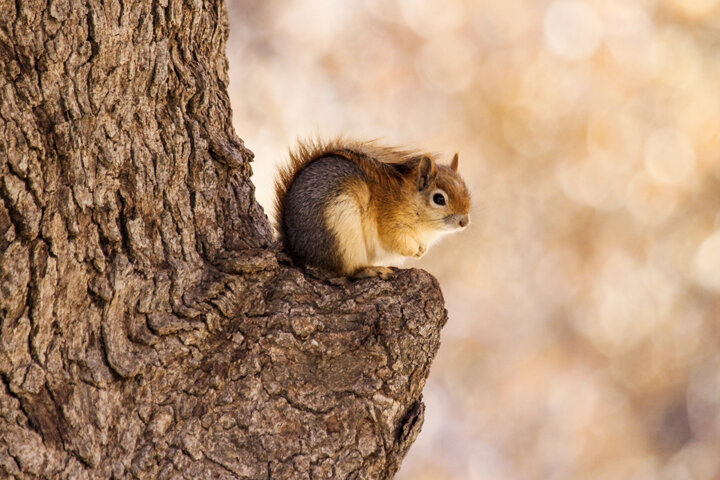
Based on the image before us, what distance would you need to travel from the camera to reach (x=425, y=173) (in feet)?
10.2

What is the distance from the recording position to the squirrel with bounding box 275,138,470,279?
8.41 feet

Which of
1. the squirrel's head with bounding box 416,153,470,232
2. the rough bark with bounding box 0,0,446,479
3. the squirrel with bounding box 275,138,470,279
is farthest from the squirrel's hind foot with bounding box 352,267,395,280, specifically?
the squirrel's head with bounding box 416,153,470,232

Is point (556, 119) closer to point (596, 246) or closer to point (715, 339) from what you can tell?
point (596, 246)

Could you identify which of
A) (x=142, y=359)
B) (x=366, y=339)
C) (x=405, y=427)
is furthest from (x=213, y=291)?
(x=405, y=427)

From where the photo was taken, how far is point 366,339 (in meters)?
2.08

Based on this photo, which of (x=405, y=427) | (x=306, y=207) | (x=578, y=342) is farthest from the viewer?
(x=578, y=342)

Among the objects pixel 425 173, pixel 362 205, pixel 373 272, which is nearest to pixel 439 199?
pixel 425 173

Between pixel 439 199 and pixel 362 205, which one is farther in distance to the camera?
pixel 439 199

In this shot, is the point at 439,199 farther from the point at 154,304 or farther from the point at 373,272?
the point at 154,304

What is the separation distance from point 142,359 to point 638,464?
15.2 ft

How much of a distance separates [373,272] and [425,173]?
28.7 inches

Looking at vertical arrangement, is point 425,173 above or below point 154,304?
above

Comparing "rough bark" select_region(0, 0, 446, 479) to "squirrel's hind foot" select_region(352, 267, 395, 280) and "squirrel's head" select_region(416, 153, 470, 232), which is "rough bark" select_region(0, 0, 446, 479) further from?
"squirrel's head" select_region(416, 153, 470, 232)

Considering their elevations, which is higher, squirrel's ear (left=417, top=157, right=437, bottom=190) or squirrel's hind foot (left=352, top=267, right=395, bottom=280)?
squirrel's ear (left=417, top=157, right=437, bottom=190)
